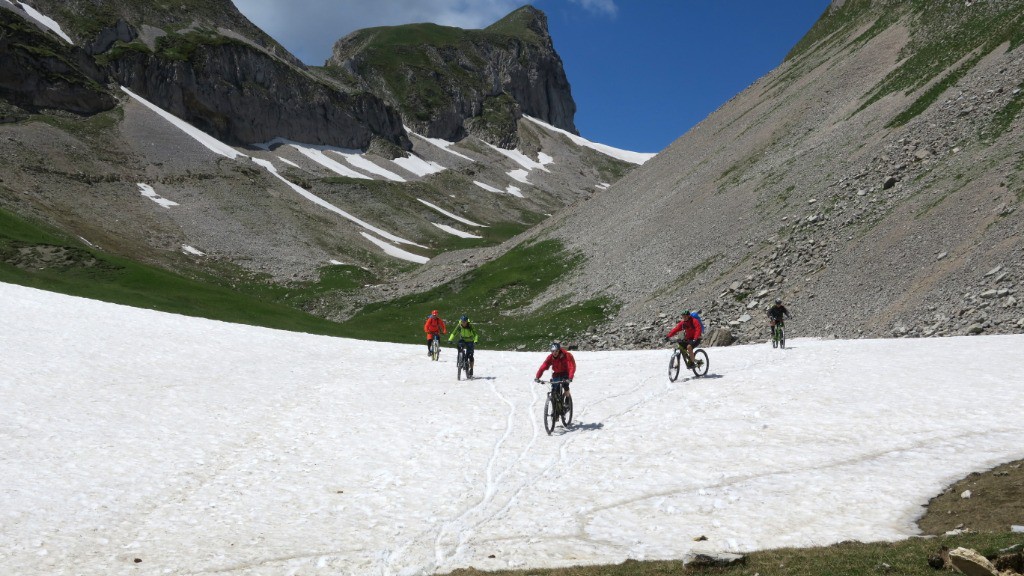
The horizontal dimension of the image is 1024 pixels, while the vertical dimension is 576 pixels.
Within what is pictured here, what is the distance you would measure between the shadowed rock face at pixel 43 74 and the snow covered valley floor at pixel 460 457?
445ft

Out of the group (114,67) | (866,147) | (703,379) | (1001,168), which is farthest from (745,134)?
(114,67)

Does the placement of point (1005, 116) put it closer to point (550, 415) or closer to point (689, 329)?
point (689, 329)

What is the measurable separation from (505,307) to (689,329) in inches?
1908

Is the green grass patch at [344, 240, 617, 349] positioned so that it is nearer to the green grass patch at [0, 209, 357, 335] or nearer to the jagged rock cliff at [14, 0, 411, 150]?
the green grass patch at [0, 209, 357, 335]

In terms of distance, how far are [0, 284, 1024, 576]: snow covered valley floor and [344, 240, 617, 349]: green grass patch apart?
3087 centimetres

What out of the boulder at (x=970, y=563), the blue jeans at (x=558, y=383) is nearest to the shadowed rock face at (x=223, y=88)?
the blue jeans at (x=558, y=383)

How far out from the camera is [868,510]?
1362 cm

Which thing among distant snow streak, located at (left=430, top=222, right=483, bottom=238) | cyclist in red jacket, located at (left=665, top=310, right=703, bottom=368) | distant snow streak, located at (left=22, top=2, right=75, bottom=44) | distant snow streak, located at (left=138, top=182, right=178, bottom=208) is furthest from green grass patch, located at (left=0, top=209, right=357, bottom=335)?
distant snow streak, located at (left=22, top=2, right=75, bottom=44)

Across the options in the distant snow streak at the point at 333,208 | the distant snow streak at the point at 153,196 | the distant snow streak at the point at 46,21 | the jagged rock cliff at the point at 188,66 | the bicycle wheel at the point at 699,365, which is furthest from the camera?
the jagged rock cliff at the point at 188,66

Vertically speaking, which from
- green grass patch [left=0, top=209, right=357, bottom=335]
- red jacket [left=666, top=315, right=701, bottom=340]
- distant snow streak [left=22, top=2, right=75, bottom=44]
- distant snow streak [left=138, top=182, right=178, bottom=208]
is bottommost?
red jacket [left=666, top=315, right=701, bottom=340]

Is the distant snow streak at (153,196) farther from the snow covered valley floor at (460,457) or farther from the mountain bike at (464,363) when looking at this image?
the mountain bike at (464,363)

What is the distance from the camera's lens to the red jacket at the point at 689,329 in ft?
91.1

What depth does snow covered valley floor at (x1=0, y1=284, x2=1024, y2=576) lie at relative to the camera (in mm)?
12742

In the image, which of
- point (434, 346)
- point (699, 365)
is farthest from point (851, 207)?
point (434, 346)
